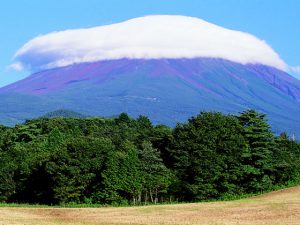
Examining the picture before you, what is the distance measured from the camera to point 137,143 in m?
110

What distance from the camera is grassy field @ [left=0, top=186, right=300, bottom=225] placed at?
182 ft

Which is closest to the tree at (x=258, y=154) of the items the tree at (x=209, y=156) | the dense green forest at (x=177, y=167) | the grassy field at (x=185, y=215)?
the dense green forest at (x=177, y=167)

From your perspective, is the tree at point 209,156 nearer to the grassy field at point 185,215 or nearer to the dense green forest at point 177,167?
the dense green forest at point 177,167

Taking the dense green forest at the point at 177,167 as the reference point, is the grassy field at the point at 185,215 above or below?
below

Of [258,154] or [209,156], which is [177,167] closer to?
[209,156]

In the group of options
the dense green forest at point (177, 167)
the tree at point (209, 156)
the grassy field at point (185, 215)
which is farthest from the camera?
the dense green forest at point (177, 167)

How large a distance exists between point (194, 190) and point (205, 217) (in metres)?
30.5

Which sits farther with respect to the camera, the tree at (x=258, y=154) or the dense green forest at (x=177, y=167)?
the tree at (x=258, y=154)

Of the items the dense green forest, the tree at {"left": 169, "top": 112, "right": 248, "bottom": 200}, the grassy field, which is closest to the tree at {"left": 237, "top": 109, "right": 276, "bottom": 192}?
the dense green forest

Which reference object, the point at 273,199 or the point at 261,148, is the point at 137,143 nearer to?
the point at 261,148

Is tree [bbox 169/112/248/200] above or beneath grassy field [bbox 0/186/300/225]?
above

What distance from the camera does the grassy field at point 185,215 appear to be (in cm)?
5559

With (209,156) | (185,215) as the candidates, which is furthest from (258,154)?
(185,215)

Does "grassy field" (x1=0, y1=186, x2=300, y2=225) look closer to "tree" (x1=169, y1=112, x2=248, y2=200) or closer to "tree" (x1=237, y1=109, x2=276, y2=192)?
"tree" (x1=169, y1=112, x2=248, y2=200)
